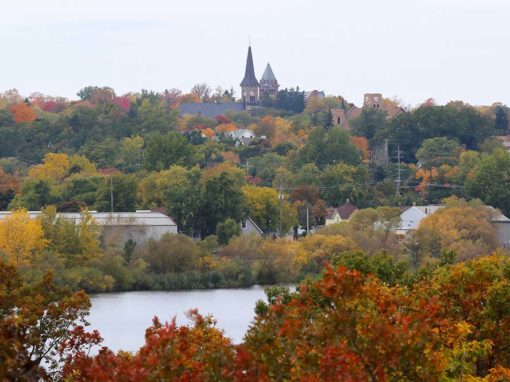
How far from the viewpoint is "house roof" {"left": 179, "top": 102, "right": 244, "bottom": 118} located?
16038 centimetres

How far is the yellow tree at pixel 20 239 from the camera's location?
190 feet

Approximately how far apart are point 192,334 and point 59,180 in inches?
2787

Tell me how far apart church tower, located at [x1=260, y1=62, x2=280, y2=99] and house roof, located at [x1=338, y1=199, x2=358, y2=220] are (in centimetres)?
9351

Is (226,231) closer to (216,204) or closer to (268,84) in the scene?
(216,204)

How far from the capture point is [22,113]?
11975 cm

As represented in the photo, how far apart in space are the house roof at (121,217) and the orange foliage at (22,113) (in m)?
45.6

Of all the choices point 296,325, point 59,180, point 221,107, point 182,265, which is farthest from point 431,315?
point 221,107

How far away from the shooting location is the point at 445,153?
339 feet

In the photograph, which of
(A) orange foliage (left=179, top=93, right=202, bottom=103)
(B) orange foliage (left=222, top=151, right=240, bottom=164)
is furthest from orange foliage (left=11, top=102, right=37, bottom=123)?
(A) orange foliage (left=179, top=93, right=202, bottom=103)

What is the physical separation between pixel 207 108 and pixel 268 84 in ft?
76.5

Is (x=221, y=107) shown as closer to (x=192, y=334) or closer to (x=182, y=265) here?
(x=182, y=265)

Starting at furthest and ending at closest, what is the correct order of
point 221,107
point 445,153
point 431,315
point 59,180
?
point 221,107 → point 445,153 → point 59,180 → point 431,315

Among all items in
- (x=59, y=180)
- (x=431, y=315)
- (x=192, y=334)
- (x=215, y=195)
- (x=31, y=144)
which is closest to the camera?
(x=431, y=315)

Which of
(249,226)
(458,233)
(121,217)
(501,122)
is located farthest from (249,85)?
(458,233)
